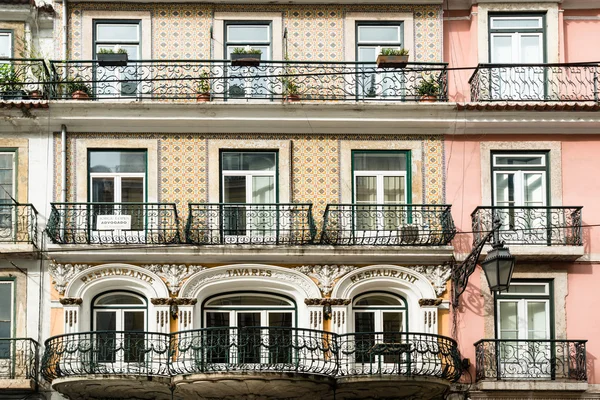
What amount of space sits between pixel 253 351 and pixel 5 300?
5.28 meters

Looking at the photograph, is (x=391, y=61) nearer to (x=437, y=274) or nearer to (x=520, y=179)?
(x=520, y=179)

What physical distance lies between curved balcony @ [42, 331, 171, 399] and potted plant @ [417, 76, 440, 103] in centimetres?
731

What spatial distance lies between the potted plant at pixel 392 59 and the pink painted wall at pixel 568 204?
1874mm

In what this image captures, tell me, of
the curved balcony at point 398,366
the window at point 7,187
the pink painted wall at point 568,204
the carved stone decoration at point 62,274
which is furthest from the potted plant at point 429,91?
the window at point 7,187

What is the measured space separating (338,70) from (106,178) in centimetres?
538

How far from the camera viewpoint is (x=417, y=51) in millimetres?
28797

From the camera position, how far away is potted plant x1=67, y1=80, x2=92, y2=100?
27.9 meters

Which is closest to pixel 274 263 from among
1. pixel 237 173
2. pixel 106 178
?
pixel 237 173

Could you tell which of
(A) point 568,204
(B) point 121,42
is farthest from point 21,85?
(A) point 568,204

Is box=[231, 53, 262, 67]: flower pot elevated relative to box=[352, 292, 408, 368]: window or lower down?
elevated

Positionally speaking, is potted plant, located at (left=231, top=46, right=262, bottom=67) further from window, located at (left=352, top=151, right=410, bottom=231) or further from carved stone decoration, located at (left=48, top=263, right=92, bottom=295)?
carved stone decoration, located at (left=48, top=263, right=92, bottom=295)

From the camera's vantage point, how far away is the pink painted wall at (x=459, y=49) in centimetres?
2877

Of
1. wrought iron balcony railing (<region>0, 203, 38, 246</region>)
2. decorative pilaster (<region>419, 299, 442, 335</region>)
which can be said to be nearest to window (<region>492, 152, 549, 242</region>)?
decorative pilaster (<region>419, 299, 442, 335</region>)

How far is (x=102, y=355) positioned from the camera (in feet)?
86.7
